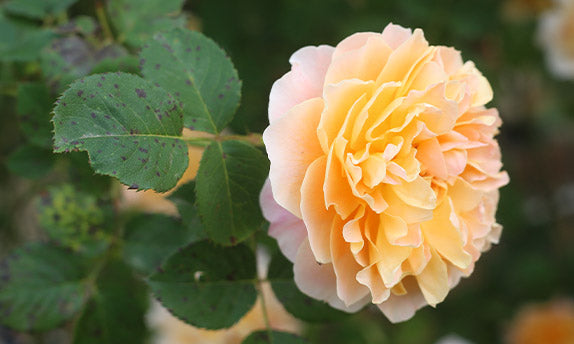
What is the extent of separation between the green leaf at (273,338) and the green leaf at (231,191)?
142 mm

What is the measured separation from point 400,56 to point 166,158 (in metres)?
0.22

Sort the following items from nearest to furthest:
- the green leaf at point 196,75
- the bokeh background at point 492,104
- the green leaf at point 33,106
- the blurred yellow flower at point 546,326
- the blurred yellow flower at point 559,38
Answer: the green leaf at point 196,75, the green leaf at point 33,106, the bokeh background at point 492,104, the blurred yellow flower at point 559,38, the blurred yellow flower at point 546,326

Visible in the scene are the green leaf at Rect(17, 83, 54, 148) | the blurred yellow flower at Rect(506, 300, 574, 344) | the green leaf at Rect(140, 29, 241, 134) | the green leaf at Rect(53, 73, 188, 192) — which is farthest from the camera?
the blurred yellow flower at Rect(506, 300, 574, 344)

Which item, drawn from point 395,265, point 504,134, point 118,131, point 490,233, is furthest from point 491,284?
point 118,131

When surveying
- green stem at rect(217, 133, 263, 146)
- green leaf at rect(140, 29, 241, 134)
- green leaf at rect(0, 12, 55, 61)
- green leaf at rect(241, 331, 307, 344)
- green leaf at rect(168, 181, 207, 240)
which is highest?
green leaf at rect(140, 29, 241, 134)

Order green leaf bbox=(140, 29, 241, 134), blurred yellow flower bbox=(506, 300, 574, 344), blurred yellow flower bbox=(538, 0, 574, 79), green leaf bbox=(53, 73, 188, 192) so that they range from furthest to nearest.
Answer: blurred yellow flower bbox=(506, 300, 574, 344), blurred yellow flower bbox=(538, 0, 574, 79), green leaf bbox=(140, 29, 241, 134), green leaf bbox=(53, 73, 188, 192)

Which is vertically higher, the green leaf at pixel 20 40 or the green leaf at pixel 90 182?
the green leaf at pixel 20 40

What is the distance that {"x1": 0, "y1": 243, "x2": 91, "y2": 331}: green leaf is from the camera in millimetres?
672

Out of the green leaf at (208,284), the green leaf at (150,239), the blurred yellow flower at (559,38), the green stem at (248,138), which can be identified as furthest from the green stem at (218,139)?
the blurred yellow flower at (559,38)

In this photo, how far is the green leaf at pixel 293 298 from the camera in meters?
0.62

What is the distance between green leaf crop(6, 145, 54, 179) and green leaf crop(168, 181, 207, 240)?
23 centimetres

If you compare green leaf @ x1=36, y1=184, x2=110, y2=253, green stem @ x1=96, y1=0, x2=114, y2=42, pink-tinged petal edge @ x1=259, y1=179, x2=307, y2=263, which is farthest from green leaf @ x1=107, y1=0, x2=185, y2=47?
pink-tinged petal edge @ x1=259, y1=179, x2=307, y2=263

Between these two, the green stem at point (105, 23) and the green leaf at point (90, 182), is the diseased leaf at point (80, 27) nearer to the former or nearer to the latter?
the green stem at point (105, 23)

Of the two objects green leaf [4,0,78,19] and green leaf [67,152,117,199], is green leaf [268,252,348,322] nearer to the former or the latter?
green leaf [67,152,117,199]
